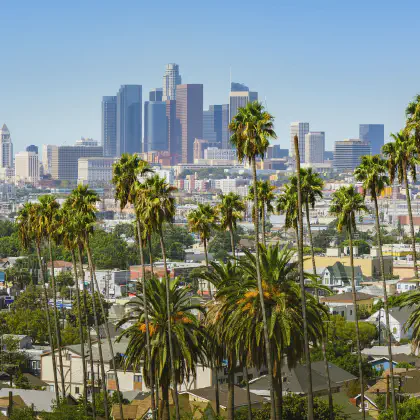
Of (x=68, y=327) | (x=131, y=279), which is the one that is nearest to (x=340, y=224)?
(x=68, y=327)

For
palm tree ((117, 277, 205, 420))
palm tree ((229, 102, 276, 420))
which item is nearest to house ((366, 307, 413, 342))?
palm tree ((117, 277, 205, 420))

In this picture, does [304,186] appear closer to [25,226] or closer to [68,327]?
[25,226]

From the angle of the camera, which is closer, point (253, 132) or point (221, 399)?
point (253, 132)

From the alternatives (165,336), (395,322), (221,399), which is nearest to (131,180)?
(165,336)

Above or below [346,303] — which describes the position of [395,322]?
below

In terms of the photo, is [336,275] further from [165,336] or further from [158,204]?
[158,204]

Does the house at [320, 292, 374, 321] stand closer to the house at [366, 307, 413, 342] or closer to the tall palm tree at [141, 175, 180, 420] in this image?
the house at [366, 307, 413, 342]

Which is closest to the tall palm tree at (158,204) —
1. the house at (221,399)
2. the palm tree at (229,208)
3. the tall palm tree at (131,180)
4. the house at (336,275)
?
the tall palm tree at (131,180)

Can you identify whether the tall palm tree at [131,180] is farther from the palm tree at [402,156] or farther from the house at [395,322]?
the house at [395,322]

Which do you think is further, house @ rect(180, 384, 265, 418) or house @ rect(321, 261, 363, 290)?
house @ rect(321, 261, 363, 290)

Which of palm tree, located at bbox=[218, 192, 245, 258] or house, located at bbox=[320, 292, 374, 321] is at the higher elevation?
palm tree, located at bbox=[218, 192, 245, 258]
